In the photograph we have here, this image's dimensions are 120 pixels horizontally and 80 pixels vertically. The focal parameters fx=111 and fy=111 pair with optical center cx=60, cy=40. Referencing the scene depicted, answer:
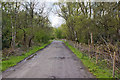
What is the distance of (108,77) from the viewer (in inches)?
224

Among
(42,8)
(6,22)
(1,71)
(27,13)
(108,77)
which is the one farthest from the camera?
(42,8)

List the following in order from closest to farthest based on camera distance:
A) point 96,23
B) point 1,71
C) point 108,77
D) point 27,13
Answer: point 108,77 → point 1,71 → point 96,23 → point 27,13

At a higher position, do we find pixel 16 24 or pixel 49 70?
pixel 16 24

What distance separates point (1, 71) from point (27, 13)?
1721 cm

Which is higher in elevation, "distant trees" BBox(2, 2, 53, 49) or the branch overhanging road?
"distant trees" BBox(2, 2, 53, 49)

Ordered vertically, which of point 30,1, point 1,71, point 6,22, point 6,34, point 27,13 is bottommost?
point 1,71

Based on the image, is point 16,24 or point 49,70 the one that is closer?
point 49,70

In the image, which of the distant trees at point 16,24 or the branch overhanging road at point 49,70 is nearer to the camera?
the branch overhanging road at point 49,70

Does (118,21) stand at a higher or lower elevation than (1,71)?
higher

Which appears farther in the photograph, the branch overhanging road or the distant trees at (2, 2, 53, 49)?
the distant trees at (2, 2, 53, 49)

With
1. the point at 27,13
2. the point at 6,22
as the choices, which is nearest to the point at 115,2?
the point at 6,22

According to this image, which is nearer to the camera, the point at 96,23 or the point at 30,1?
the point at 96,23

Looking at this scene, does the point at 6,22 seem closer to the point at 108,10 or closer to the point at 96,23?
the point at 96,23

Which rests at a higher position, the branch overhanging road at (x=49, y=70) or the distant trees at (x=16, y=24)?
the distant trees at (x=16, y=24)
